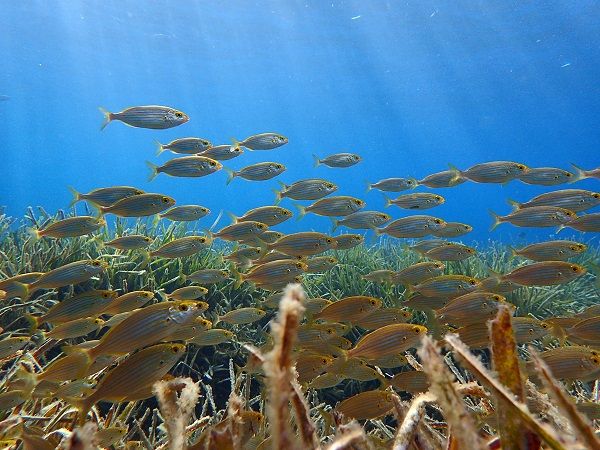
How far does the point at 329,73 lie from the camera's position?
6600 centimetres

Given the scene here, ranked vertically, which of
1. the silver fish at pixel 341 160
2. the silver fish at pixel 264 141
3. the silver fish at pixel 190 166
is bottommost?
the silver fish at pixel 341 160

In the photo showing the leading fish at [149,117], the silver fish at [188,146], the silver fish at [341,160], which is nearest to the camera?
the leading fish at [149,117]

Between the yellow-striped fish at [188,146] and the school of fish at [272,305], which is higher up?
the yellow-striped fish at [188,146]

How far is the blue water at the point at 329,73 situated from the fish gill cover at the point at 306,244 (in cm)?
46

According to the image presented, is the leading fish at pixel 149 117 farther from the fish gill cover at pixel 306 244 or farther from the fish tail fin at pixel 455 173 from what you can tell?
the fish tail fin at pixel 455 173

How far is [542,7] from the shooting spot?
3891 cm

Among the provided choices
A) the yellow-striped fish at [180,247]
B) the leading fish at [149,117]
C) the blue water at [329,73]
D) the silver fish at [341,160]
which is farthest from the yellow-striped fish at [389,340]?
the blue water at [329,73]

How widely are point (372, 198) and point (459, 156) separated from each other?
4267 cm

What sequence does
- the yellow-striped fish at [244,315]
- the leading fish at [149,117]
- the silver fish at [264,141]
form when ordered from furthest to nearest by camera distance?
1. the silver fish at [264,141]
2. the leading fish at [149,117]
3. the yellow-striped fish at [244,315]

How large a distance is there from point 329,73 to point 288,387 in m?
69.3

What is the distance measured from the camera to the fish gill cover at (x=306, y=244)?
186 cm

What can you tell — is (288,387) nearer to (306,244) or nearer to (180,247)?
(180,247)

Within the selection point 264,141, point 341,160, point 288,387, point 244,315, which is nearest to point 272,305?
point 244,315

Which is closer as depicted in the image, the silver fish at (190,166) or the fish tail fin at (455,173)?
the silver fish at (190,166)
